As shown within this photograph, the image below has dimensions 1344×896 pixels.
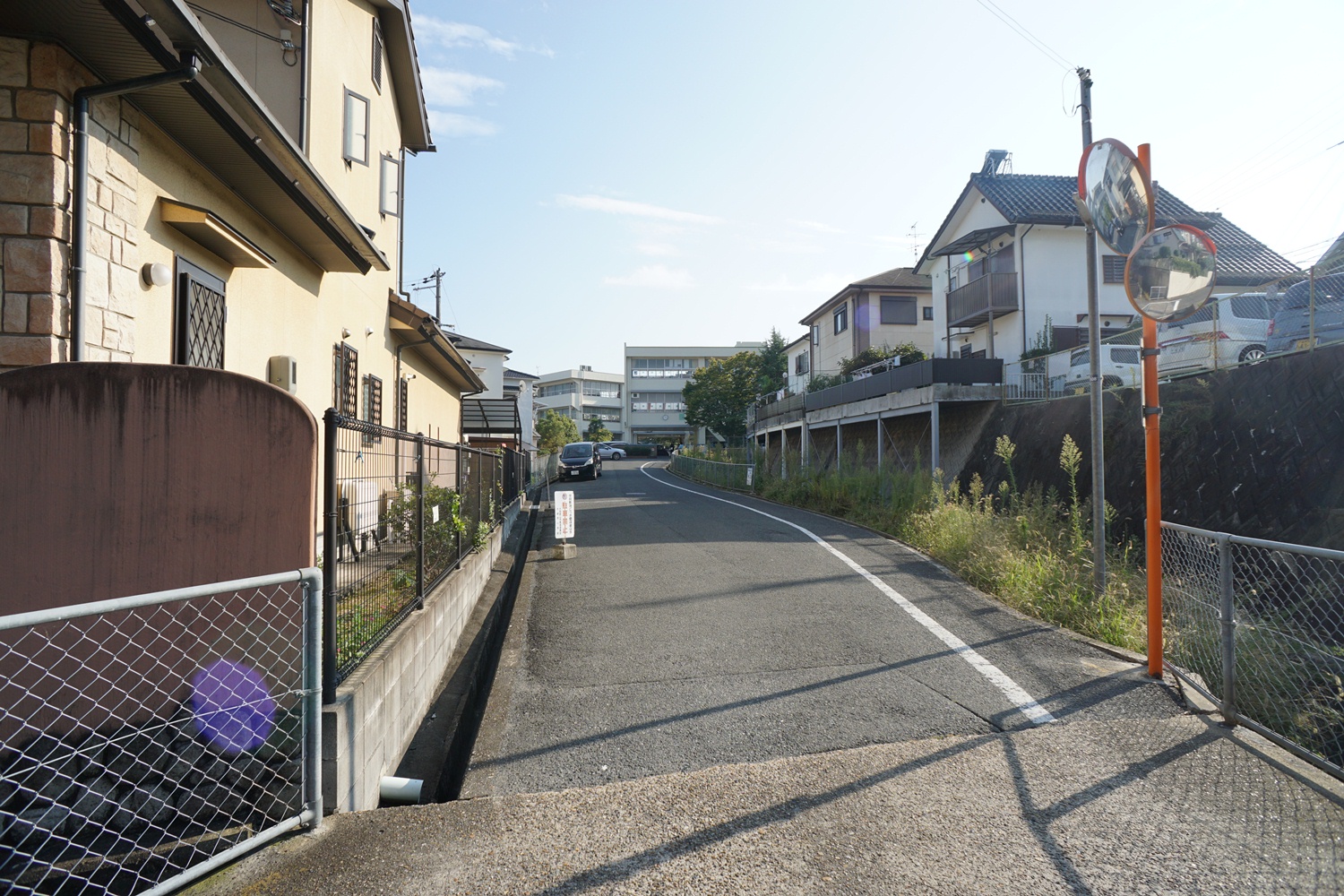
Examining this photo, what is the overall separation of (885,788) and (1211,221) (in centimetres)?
3010

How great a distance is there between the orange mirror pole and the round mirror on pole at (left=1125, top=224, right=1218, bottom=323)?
0.19 metres

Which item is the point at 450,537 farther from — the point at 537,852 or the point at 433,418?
the point at 433,418

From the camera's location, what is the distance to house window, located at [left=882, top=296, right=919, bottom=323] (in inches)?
1401

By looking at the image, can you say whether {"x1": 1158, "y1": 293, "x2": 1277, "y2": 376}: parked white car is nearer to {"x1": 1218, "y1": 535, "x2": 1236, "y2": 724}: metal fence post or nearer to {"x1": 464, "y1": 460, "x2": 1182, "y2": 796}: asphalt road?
{"x1": 464, "y1": 460, "x2": 1182, "y2": 796}: asphalt road

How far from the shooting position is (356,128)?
10.7 metres

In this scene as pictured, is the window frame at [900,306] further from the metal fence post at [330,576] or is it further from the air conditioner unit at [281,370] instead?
the metal fence post at [330,576]

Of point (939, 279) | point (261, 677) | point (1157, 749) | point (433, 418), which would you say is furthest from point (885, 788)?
point (939, 279)

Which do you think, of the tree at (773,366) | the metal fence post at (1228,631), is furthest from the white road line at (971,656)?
the tree at (773,366)

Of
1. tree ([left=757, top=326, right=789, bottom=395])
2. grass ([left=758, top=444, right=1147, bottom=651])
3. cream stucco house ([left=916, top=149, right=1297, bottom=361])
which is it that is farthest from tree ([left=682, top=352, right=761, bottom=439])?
grass ([left=758, top=444, right=1147, bottom=651])

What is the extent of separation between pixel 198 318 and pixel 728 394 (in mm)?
42846

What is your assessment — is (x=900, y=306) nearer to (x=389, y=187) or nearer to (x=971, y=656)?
(x=389, y=187)

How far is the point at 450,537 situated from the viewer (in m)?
7.68

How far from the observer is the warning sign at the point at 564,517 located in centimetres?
1111

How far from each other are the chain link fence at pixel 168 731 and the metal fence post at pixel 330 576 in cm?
16
